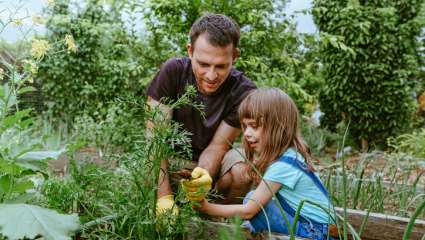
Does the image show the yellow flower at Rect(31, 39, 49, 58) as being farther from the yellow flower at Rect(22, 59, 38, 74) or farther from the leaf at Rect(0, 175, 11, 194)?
the leaf at Rect(0, 175, 11, 194)

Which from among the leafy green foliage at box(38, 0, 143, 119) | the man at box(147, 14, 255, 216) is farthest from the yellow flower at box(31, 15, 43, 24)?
the leafy green foliage at box(38, 0, 143, 119)

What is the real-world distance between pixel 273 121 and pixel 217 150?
1.60 ft

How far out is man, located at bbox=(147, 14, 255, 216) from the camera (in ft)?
7.75

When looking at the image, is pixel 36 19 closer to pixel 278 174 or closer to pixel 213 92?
pixel 213 92

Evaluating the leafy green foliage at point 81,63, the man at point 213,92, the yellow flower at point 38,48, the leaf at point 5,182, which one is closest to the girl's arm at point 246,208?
the man at point 213,92

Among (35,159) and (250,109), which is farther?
(250,109)

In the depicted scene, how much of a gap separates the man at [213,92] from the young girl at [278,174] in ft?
0.89

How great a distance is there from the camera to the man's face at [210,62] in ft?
7.65

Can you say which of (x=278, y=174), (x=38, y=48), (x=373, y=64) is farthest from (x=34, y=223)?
(x=373, y=64)

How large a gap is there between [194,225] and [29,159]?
0.60 metres

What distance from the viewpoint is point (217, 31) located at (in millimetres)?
2377

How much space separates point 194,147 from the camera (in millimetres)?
2691

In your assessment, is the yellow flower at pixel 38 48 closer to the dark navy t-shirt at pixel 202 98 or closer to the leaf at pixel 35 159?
the leaf at pixel 35 159

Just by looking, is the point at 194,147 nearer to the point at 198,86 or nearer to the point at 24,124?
the point at 198,86
